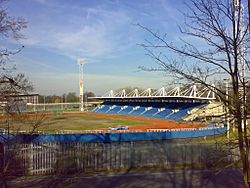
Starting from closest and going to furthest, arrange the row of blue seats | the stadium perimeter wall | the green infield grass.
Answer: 1. the green infield grass
2. the stadium perimeter wall
3. the row of blue seats

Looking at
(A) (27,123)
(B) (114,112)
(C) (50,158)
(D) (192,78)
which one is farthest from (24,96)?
(B) (114,112)

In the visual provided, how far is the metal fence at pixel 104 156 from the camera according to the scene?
13.0 metres

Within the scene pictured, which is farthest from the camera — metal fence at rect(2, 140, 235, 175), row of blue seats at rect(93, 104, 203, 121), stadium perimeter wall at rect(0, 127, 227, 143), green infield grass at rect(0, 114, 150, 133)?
row of blue seats at rect(93, 104, 203, 121)

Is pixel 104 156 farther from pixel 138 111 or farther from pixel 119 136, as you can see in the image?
pixel 138 111

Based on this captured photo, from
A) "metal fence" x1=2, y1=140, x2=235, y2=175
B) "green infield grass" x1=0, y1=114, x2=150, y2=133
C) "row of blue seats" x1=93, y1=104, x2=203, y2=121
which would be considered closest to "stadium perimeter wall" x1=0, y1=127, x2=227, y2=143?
"green infield grass" x1=0, y1=114, x2=150, y2=133

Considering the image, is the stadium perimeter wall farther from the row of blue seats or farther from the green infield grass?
the row of blue seats

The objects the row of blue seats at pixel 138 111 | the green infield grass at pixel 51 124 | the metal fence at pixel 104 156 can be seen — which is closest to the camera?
the green infield grass at pixel 51 124

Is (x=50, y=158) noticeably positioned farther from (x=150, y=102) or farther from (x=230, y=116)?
(x=150, y=102)

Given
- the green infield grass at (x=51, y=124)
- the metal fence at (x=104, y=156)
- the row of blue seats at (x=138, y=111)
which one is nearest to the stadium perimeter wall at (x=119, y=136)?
the green infield grass at (x=51, y=124)

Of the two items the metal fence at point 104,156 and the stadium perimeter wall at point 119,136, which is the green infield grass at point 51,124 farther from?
the metal fence at point 104,156

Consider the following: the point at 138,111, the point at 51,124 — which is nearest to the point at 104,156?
the point at 51,124

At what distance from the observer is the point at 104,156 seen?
13.8m

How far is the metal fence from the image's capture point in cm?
1302

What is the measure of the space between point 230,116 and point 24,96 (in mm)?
4796
